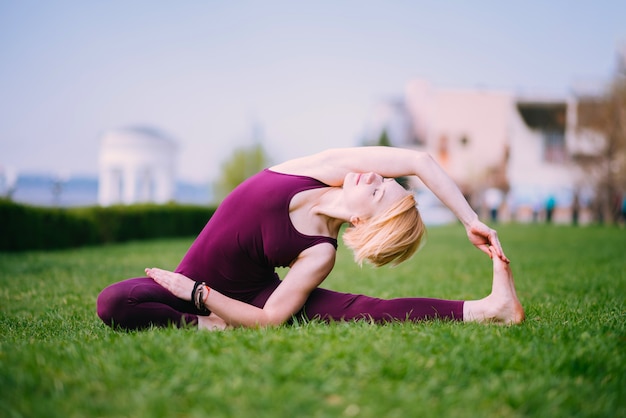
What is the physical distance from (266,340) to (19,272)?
6467 mm

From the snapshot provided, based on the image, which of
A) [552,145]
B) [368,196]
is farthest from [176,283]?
[552,145]

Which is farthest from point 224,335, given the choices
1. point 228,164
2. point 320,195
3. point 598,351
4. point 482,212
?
point 228,164

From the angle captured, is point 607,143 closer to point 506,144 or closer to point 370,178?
point 506,144

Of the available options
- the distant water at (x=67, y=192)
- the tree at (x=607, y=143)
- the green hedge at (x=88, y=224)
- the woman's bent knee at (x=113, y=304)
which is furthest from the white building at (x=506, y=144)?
the woman's bent knee at (x=113, y=304)

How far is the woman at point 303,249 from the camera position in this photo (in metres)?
3.58

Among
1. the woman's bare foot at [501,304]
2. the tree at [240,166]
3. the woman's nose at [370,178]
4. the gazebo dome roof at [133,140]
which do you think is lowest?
the tree at [240,166]

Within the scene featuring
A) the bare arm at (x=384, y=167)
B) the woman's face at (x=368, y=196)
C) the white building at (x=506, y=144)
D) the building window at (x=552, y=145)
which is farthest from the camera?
the building window at (x=552, y=145)

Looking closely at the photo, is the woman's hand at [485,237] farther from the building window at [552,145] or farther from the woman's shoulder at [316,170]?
the building window at [552,145]

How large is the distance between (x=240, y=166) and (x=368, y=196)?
55860 millimetres

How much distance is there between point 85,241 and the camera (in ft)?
52.7

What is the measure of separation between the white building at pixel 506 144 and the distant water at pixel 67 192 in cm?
1948

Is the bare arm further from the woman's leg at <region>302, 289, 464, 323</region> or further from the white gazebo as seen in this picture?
the white gazebo

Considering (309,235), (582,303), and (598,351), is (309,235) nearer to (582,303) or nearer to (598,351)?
(598,351)

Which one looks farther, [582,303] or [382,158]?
[582,303]
